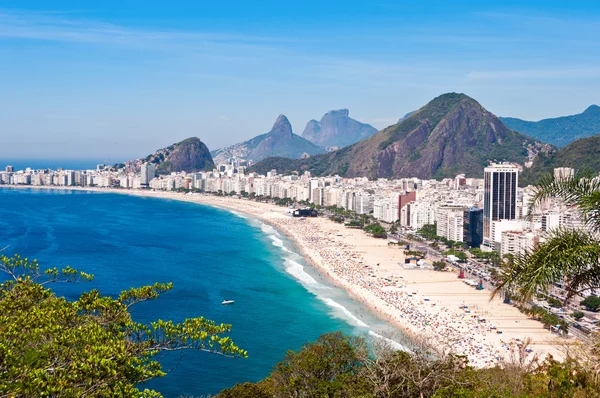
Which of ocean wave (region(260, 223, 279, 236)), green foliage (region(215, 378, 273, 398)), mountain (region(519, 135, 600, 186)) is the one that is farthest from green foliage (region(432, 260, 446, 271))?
mountain (region(519, 135, 600, 186))

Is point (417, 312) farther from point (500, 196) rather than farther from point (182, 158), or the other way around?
point (182, 158)

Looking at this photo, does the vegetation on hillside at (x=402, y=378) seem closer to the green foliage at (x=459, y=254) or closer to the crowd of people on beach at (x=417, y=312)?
the crowd of people on beach at (x=417, y=312)

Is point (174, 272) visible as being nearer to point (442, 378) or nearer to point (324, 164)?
point (442, 378)

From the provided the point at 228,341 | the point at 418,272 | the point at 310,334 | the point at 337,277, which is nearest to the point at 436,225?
the point at 418,272

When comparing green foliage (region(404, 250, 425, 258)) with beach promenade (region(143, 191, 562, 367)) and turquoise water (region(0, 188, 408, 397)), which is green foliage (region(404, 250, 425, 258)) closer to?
beach promenade (region(143, 191, 562, 367))

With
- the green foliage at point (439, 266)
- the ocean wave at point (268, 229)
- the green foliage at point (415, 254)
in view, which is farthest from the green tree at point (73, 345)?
the ocean wave at point (268, 229)

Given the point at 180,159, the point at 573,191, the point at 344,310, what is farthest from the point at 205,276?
the point at 180,159
